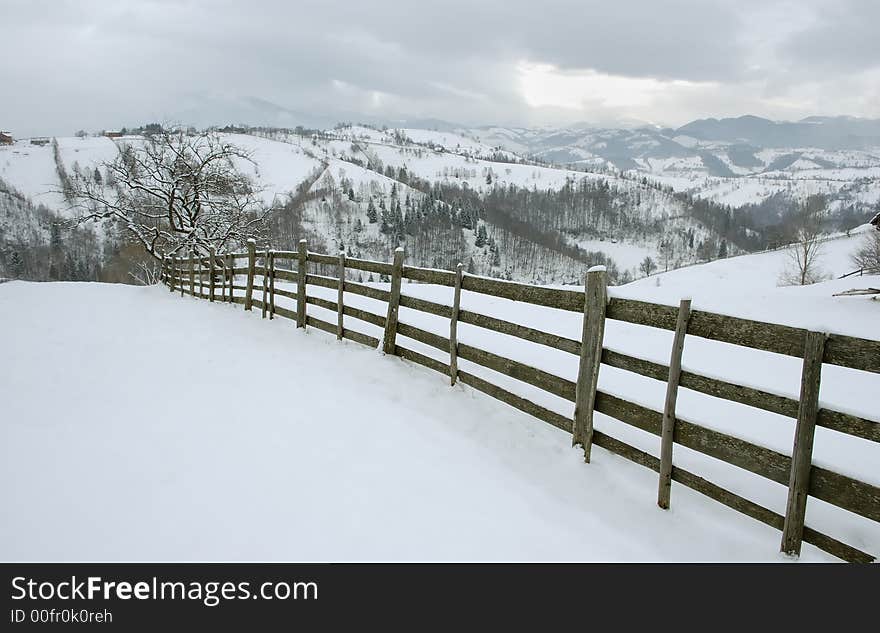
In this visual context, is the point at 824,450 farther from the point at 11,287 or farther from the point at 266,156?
the point at 266,156

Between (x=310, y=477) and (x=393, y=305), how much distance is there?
3.72 metres

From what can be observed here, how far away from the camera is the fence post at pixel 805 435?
3080mm

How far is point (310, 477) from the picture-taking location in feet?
13.7

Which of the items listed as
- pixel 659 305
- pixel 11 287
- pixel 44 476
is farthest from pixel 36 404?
pixel 11 287

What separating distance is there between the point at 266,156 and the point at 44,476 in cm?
21869

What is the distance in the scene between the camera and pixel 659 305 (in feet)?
13.7

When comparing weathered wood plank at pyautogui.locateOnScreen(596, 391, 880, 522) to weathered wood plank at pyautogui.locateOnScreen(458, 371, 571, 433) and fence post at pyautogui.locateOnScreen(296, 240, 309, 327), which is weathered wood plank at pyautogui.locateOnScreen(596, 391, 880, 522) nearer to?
weathered wood plank at pyautogui.locateOnScreen(458, 371, 571, 433)

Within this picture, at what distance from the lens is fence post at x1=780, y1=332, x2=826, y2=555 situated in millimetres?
3080

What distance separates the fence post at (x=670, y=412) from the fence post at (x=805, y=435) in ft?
2.76

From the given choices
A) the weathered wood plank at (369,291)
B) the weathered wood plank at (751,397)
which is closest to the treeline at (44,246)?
the weathered wood plank at (369,291)

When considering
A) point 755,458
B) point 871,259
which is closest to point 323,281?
point 755,458

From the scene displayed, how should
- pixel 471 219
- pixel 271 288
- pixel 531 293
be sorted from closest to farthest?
pixel 531 293 < pixel 271 288 < pixel 471 219

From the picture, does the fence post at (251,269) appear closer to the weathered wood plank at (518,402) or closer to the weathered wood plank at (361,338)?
the weathered wood plank at (361,338)

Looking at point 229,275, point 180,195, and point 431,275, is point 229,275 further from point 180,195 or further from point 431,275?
point 180,195
